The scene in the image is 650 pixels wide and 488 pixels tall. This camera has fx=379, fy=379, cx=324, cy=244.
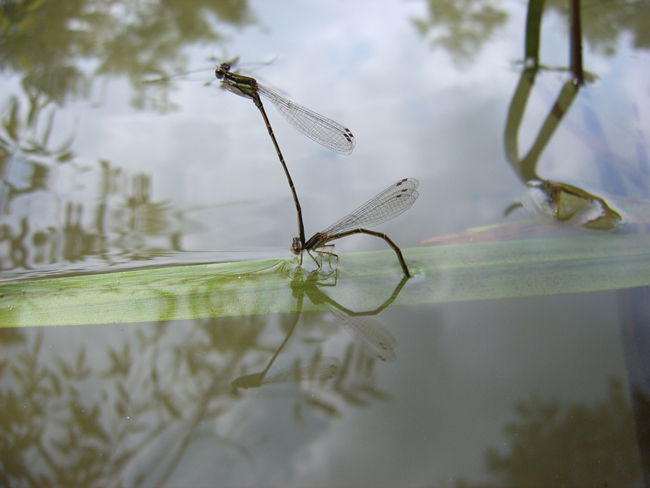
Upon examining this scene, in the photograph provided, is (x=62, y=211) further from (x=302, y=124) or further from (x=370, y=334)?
(x=370, y=334)

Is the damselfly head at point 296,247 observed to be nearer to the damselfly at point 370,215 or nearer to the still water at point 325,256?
the damselfly at point 370,215

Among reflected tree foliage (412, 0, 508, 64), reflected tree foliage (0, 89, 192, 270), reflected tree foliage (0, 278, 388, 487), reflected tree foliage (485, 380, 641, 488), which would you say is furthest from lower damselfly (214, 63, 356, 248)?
reflected tree foliage (412, 0, 508, 64)

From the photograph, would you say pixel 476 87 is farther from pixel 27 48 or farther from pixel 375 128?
pixel 27 48

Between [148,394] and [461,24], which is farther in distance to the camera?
[461,24]

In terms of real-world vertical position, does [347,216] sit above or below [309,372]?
above

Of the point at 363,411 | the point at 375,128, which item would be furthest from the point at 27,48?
the point at 363,411

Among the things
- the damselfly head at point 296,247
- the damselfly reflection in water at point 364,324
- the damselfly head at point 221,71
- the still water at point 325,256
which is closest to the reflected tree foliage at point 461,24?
the still water at point 325,256

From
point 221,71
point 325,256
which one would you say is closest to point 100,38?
point 221,71
